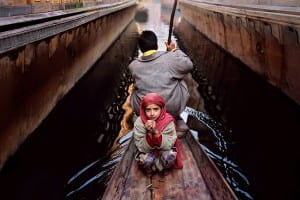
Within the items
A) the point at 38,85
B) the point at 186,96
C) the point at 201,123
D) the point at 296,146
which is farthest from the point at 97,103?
the point at 296,146

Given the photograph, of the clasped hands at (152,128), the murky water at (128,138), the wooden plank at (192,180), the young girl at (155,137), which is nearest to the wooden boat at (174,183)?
the wooden plank at (192,180)

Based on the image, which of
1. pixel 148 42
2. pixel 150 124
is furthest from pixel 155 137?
pixel 148 42

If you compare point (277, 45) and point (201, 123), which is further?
point (277, 45)

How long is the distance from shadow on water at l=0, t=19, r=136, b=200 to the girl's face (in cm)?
144

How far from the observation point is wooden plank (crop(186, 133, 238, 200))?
246 centimetres

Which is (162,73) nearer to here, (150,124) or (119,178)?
(150,124)

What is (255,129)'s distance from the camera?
5.23 metres

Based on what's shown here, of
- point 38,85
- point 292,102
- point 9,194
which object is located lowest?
point 9,194

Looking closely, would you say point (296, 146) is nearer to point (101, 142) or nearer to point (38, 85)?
point (101, 142)

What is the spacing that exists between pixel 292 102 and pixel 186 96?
327cm

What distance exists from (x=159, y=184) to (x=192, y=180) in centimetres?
29

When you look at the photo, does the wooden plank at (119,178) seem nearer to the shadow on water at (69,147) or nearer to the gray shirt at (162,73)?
the gray shirt at (162,73)

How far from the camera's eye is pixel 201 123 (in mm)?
5512

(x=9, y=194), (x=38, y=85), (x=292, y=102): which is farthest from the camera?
(x=292, y=102)
